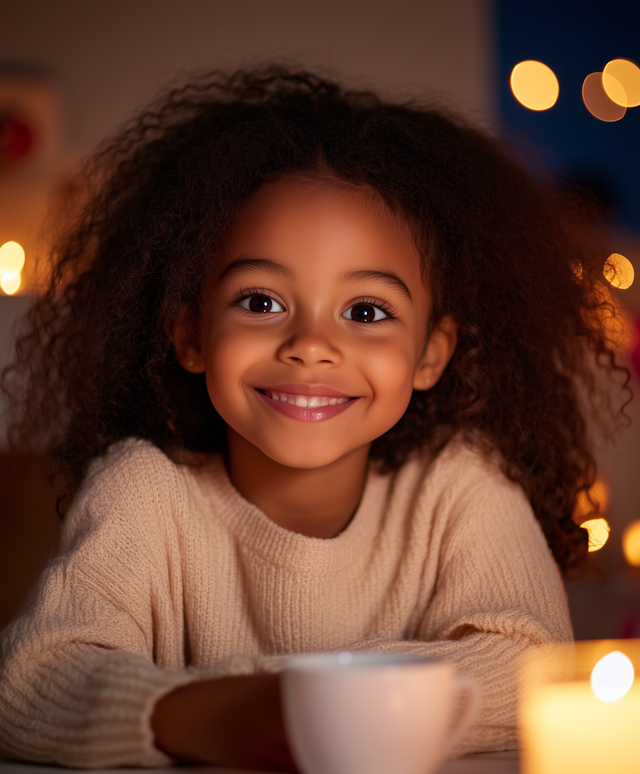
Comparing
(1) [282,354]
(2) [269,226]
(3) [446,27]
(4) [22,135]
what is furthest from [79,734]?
(3) [446,27]

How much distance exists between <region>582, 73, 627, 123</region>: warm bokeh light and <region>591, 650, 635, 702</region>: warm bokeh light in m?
2.56

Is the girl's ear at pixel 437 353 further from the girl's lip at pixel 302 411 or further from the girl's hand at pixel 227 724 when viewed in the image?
the girl's hand at pixel 227 724

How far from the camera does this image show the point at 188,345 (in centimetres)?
100

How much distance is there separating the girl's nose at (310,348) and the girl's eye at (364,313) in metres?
0.05

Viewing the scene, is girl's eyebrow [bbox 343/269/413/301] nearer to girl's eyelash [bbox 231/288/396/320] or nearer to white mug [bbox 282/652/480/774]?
girl's eyelash [bbox 231/288/396/320]

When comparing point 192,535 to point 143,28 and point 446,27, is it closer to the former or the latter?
point 143,28

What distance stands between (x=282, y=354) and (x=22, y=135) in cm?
200

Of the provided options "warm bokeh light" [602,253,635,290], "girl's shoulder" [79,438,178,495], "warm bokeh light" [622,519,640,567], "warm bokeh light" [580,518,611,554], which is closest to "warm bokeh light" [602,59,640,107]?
"warm bokeh light" [622,519,640,567]

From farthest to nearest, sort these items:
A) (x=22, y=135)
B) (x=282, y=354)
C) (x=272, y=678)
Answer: (x=22, y=135)
(x=282, y=354)
(x=272, y=678)

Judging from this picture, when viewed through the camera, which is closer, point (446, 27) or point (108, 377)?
point (108, 377)

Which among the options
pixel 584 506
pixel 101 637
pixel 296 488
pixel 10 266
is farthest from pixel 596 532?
pixel 10 266

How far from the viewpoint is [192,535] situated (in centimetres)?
93

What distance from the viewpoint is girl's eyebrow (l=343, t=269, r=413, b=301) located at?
2.88ft

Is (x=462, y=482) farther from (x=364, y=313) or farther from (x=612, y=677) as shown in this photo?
(x=612, y=677)
